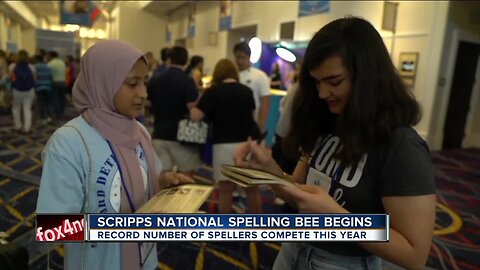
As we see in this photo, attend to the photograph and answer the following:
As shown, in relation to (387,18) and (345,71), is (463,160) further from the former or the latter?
(345,71)

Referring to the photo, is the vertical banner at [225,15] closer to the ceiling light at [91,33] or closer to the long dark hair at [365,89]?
the long dark hair at [365,89]

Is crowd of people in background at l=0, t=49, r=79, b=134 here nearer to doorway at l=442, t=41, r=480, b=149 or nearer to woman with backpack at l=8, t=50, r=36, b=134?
woman with backpack at l=8, t=50, r=36, b=134

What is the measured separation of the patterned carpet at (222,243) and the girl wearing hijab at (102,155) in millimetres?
162

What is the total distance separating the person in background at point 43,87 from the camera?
23.6 feet

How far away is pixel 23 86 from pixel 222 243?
4940mm

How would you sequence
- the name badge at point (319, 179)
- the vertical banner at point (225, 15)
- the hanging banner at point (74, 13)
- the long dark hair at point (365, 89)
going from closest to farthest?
the long dark hair at point (365, 89) → the name badge at point (319, 179) → the hanging banner at point (74, 13) → the vertical banner at point (225, 15)

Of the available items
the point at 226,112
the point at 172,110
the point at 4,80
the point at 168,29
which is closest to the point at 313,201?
the point at 226,112

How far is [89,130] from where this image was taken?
115 centimetres

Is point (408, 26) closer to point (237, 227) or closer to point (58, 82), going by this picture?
point (237, 227)

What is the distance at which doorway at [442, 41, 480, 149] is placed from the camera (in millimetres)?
6855

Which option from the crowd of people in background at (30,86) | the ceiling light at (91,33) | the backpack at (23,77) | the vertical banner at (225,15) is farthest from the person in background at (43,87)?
the ceiling light at (91,33)

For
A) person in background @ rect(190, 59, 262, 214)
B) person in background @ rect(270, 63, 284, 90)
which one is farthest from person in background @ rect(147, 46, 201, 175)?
person in background @ rect(270, 63, 284, 90)

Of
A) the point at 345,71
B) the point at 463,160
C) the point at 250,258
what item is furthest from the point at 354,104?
the point at 463,160

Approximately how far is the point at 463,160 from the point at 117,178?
6.38 metres
